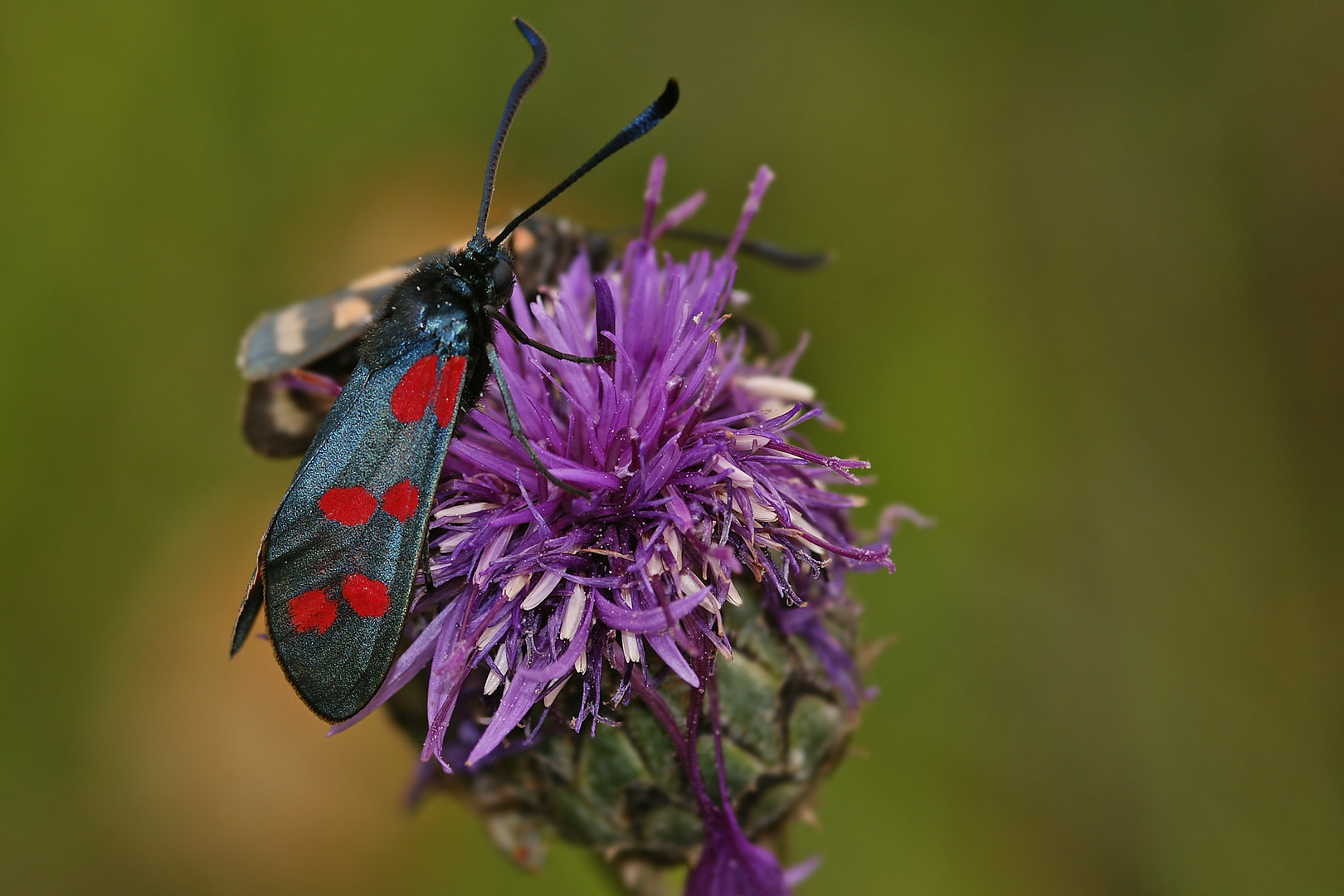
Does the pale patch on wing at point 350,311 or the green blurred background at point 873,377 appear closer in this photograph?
the pale patch on wing at point 350,311

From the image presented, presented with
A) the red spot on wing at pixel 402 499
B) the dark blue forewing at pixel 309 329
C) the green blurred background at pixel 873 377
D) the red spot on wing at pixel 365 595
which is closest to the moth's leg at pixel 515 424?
the red spot on wing at pixel 402 499

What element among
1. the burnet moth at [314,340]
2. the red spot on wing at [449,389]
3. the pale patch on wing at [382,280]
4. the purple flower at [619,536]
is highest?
the pale patch on wing at [382,280]

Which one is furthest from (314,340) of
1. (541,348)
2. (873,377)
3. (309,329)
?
(873,377)

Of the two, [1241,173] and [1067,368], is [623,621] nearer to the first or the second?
[1067,368]

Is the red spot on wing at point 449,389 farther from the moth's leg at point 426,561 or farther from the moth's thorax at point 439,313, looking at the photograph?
the moth's leg at point 426,561

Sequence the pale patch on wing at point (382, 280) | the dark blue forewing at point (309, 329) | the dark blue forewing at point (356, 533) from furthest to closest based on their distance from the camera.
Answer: the pale patch on wing at point (382, 280), the dark blue forewing at point (309, 329), the dark blue forewing at point (356, 533)

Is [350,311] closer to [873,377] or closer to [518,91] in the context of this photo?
[518,91]
